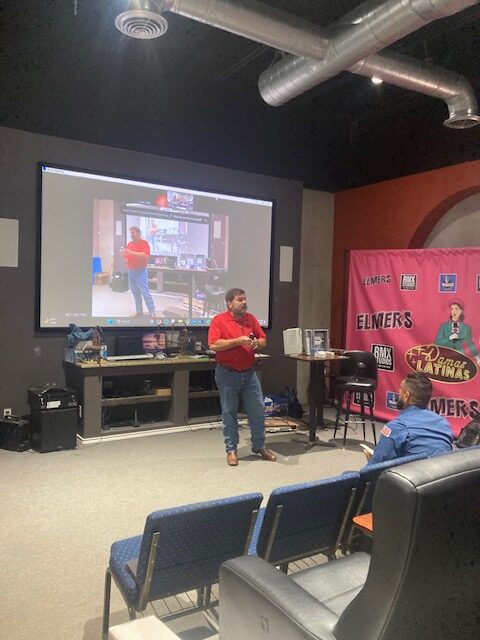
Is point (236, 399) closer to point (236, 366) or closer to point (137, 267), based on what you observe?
point (236, 366)

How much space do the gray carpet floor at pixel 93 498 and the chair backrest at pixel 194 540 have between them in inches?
20.1

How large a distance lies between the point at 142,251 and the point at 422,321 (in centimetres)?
324

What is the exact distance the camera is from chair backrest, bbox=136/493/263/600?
1803 mm

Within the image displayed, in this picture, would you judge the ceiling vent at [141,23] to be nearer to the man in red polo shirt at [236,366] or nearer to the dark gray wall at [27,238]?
the man in red polo shirt at [236,366]

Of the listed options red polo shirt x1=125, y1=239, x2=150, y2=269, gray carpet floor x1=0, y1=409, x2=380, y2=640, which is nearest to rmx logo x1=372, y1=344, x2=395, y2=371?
gray carpet floor x1=0, y1=409, x2=380, y2=640

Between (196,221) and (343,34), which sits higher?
(343,34)

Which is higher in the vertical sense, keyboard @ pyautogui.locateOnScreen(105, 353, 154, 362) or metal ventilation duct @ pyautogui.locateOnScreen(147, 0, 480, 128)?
metal ventilation duct @ pyautogui.locateOnScreen(147, 0, 480, 128)

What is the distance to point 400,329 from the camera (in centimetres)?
615

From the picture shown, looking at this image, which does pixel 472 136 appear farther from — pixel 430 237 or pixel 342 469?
pixel 342 469

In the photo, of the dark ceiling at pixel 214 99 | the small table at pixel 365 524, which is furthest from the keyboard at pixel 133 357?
the small table at pixel 365 524

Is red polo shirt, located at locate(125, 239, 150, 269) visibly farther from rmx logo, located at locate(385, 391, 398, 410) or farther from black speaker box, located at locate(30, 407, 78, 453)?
rmx logo, located at locate(385, 391, 398, 410)

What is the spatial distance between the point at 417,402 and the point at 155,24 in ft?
9.36

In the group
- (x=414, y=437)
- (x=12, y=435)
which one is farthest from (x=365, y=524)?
(x=12, y=435)

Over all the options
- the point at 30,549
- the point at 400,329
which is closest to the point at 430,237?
the point at 400,329
